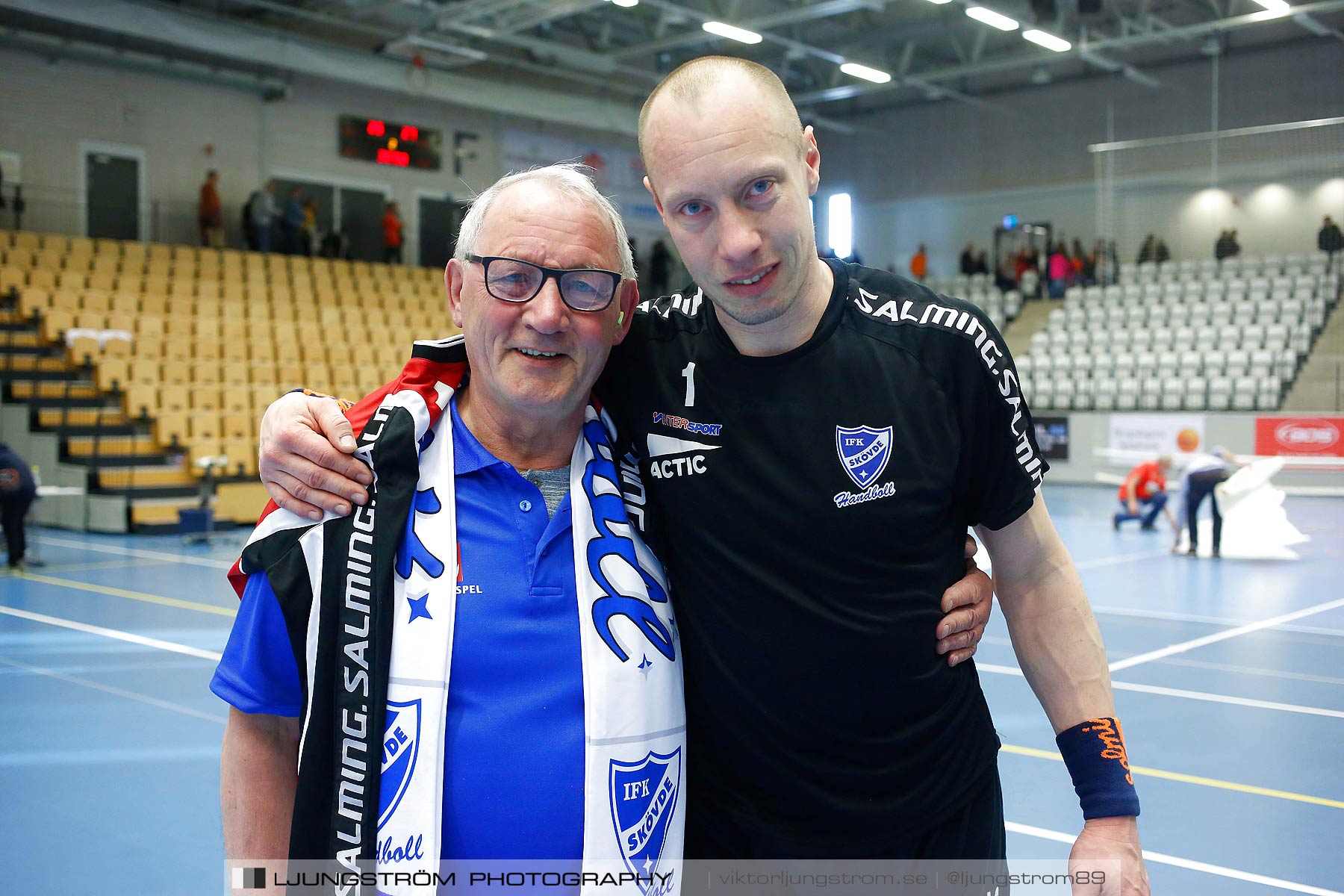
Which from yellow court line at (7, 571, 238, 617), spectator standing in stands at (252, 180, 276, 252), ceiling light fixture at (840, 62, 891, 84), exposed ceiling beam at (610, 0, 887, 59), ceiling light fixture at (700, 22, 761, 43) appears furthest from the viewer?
ceiling light fixture at (840, 62, 891, 84)

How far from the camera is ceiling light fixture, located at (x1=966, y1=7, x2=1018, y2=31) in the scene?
17.3 metres

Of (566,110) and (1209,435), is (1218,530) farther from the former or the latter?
(566,110)

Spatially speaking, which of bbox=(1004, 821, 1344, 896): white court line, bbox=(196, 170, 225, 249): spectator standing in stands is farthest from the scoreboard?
bbox=(1004, 821, 1344, 896): white court line

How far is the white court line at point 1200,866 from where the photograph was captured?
132 inches

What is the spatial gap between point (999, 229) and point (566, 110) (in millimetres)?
10889

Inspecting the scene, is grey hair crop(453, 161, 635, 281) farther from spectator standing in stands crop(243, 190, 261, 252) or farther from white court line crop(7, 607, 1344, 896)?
spectator standing in stands crop(243, 190, 261, 252)

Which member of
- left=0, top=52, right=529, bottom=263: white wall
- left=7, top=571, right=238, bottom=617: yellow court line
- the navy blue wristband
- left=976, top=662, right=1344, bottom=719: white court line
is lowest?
left=976, top=662, right=1344, bottom=719: white court line

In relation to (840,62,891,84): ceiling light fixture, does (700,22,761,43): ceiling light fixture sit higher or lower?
lower

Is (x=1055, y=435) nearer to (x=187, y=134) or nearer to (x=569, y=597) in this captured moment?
(x=187, y=134)

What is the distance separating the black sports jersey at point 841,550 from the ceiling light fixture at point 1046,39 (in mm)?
18749

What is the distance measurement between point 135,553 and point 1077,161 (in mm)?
21772

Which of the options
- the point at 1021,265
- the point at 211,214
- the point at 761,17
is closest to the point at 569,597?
the point at 761,17

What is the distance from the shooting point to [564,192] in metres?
1.91

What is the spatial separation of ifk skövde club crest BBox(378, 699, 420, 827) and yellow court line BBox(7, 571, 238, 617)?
6.46 metres
